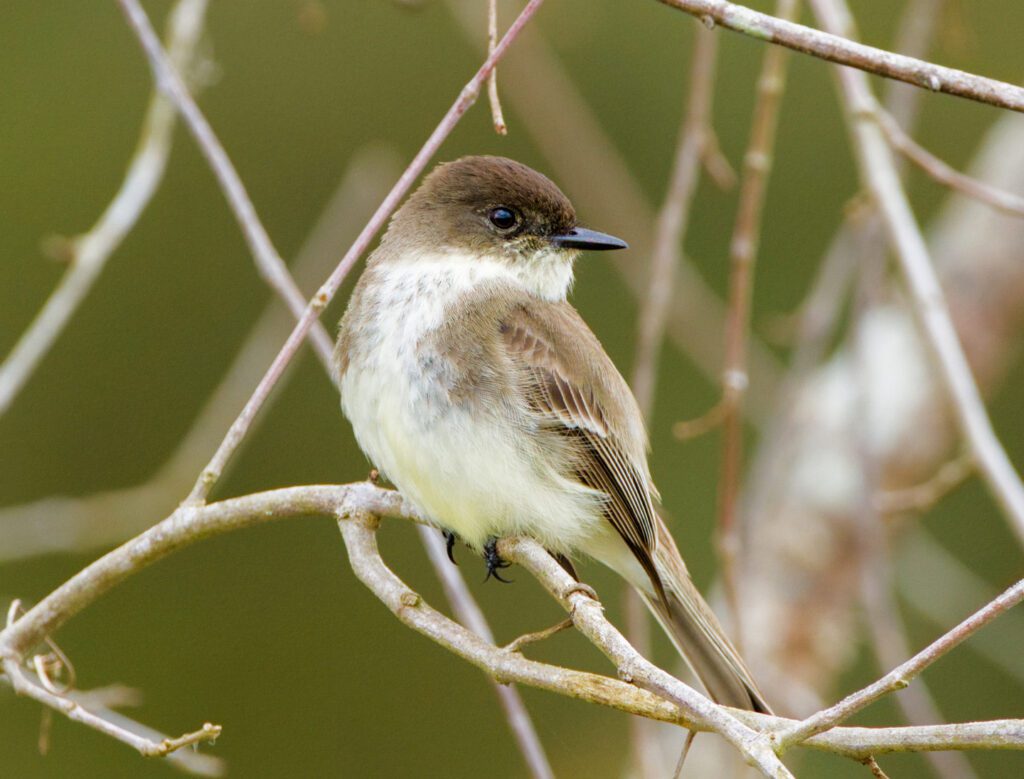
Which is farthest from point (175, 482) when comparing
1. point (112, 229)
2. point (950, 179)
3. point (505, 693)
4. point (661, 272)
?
point (950, 179)

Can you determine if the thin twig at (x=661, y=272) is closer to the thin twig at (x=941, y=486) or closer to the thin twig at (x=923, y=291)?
the thin twig at (x=923, y=291)

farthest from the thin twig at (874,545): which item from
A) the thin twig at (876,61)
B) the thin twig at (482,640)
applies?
the thin twig at (876,61)

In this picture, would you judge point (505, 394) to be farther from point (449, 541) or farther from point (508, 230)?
point (508, 230)

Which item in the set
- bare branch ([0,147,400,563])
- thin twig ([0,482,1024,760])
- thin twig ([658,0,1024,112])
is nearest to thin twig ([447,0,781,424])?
bare branch ([0,147,400,563])

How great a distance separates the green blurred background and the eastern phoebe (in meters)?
2.95

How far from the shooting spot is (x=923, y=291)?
328cm

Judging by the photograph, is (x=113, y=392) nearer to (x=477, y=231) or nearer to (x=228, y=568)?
(x=228, y=568)

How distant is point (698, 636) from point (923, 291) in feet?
3.04

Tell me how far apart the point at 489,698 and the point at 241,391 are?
2743 millimetres

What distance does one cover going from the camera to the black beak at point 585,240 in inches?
134

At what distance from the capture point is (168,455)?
6477 mm

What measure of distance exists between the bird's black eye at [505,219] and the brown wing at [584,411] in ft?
0.85

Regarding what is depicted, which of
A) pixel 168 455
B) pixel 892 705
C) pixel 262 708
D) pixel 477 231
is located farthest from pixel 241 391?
pixel 892 705

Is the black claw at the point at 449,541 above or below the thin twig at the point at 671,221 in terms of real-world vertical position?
below
